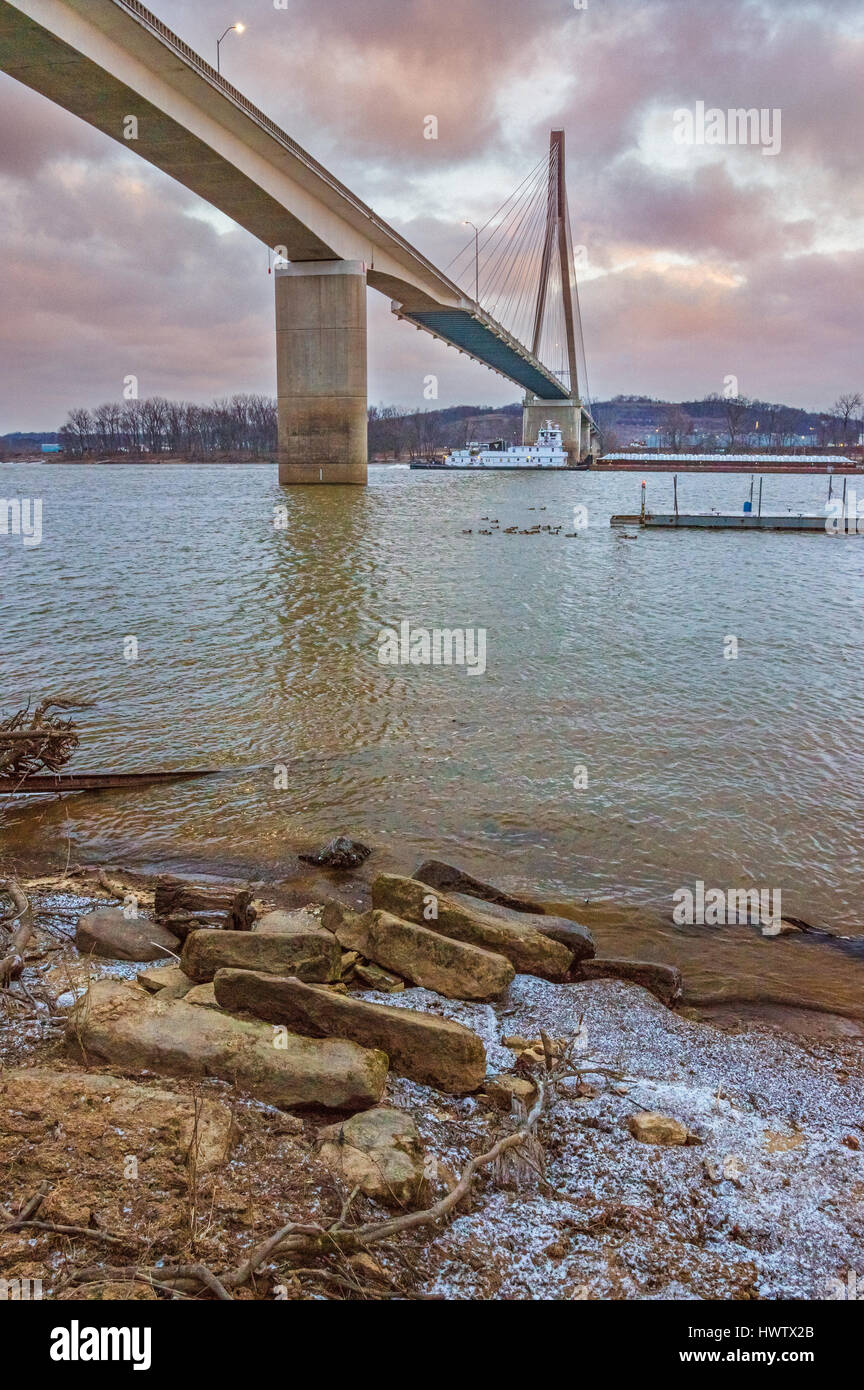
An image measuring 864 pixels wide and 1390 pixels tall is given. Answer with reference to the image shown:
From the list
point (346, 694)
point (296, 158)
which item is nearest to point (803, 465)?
point (296, 158)

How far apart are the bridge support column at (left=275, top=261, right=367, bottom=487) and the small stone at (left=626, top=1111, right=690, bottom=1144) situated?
→ 5080 centimetres

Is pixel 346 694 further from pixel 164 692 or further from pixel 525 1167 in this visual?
pixel 525 1167

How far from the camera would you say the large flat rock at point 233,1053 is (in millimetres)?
3516

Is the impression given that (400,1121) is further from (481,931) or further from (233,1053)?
(481,931)

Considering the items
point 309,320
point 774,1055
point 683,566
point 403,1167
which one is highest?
point 309,320

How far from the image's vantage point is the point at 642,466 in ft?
431

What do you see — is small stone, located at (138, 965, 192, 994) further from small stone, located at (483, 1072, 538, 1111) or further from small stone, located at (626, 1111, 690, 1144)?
small stone, located at (626, 1111, 690, 1144)

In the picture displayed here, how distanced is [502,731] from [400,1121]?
7.06 metres

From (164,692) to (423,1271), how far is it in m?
→ 9.70

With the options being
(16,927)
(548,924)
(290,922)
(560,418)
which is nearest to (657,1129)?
(548,924)

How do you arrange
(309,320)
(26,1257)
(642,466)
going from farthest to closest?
(642,466) → (309,320) → (26,1257)

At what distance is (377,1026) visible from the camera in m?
3.88

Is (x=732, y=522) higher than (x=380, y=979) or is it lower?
higher

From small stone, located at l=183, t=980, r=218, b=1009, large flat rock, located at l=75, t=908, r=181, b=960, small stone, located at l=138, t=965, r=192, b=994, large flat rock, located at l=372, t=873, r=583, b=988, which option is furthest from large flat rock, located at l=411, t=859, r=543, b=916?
small stone, located at l=183, t=980, r=218, b=1009
